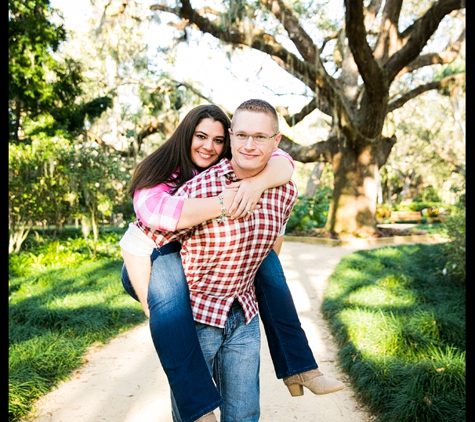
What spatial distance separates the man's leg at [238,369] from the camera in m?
2.08

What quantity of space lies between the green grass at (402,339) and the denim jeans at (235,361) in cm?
146

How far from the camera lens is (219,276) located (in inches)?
79.2

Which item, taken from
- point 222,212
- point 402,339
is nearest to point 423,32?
point 402,339

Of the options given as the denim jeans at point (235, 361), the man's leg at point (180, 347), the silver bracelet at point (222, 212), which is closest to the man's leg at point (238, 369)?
the denim jeans at point (235, 361)

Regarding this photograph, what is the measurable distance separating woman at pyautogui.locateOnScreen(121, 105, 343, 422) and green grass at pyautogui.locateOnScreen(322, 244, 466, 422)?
1394 millimetres

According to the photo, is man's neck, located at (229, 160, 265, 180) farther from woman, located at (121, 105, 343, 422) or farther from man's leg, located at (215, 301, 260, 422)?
man's leg, located at (215, 301, 260, 422)

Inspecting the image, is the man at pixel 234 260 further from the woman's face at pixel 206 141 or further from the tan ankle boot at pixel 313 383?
the woman's face at pixel 206 141

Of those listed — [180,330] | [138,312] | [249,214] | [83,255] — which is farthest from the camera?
[83,255]

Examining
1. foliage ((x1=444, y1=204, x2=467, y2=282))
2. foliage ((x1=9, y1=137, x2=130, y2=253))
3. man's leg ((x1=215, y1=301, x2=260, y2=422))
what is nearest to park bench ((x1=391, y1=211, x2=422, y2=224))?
foliage ((x1=444, y1=204, x2=467, y2=282))

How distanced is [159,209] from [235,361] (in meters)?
0.73

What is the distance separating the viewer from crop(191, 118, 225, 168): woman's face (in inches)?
89.4

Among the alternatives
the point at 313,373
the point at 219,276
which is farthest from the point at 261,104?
the point at 313,373

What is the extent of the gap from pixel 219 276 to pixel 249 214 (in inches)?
11.1

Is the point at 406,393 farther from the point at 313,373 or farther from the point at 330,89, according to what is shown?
the point at 330,89
